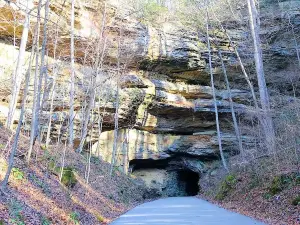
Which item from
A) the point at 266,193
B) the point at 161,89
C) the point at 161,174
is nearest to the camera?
the point at 266,193

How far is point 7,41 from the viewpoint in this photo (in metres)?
18.9

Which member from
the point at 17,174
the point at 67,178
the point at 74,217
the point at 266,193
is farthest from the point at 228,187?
the point at 17,174

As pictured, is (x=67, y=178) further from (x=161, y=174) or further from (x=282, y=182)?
(x=161, y=174)

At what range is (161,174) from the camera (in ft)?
91.7

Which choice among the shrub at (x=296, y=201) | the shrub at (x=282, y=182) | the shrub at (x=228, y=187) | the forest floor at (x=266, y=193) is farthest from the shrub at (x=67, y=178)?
the shrub at (x=228, y=187)

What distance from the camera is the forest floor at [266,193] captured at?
729cm

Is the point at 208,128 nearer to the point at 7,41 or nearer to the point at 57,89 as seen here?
the point at 57,89

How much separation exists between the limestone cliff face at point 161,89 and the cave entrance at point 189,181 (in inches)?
157

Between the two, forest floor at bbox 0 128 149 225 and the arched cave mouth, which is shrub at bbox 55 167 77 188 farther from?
the arched cave mouth

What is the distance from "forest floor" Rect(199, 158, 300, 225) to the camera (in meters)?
7.29

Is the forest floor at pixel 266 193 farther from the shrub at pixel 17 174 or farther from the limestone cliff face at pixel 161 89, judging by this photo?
the limestone cliff face at pixel 161 89

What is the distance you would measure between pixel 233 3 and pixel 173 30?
5.19 metres

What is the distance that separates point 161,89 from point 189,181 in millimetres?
13701

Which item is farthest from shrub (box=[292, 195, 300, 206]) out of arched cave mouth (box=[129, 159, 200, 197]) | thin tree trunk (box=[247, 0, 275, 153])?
arched cave mouth (box=[129, 159, 200, 197])
